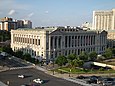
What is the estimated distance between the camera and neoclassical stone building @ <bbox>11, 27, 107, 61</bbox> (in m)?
96.6

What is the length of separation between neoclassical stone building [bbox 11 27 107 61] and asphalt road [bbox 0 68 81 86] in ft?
86.4

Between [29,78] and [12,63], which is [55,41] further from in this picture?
[29,78]

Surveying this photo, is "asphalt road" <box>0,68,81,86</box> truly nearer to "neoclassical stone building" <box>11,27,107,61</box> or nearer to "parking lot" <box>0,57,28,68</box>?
"parking lot" <box>0,57,28,68</box>

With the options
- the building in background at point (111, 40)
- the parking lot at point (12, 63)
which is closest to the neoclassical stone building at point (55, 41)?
the parking lot at point (12, 63)

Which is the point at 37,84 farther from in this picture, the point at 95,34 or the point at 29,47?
the point at 95,34

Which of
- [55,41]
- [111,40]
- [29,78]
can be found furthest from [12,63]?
[111,40]

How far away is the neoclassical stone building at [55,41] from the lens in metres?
96.6

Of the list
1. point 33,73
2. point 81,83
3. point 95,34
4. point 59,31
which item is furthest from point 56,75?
point 95,34

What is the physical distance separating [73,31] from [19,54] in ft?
92.3

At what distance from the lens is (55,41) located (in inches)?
3930

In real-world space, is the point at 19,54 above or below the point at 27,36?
below

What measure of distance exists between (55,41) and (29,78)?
41680 millimetres

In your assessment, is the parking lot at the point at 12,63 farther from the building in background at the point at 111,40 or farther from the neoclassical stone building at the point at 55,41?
the building in background at the point at 111,40

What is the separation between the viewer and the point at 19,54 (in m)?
101
